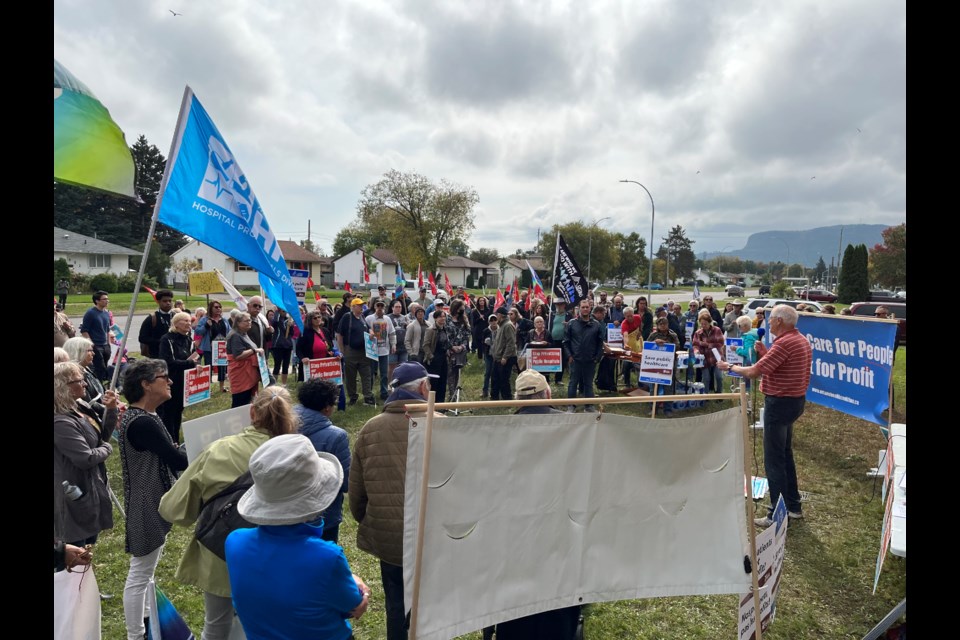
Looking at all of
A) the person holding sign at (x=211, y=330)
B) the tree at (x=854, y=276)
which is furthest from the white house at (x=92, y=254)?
the tree at (x=854, y=276)

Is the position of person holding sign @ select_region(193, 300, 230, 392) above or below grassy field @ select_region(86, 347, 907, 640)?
above

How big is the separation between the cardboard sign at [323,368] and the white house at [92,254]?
51332 mm

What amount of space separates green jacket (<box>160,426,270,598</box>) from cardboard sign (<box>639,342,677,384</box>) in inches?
313

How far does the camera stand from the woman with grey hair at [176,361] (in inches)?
294

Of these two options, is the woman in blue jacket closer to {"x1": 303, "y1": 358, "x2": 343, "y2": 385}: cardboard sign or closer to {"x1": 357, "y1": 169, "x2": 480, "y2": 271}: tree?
{"x1": 303, "y1": 358, "x2": 343, "y2": 385}: cardboard sign

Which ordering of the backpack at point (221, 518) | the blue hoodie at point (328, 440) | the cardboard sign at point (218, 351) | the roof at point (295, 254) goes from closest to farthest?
1. the backpack at point (221, 518)
2. the blue hoodie at point (328, 440)
3. the cardboard sign at point (218, 351)
4. the roof at point (295, 254)

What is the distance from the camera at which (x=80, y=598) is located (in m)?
2.64

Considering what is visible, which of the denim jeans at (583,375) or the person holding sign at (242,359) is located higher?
the person holding sign at (242,359)

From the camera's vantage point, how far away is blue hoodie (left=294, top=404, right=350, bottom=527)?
378cm

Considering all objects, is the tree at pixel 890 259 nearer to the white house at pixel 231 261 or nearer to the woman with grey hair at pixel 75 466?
the white house at pixel 231 261

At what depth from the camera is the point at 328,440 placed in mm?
3805

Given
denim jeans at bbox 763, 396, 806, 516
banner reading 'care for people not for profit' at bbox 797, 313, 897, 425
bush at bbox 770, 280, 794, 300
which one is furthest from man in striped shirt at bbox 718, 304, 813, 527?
bush at bbox 770, 280, 794, 300

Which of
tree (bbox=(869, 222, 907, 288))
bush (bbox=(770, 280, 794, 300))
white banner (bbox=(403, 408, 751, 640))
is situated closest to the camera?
white banner (bbox=(403, 408, 751, 640))

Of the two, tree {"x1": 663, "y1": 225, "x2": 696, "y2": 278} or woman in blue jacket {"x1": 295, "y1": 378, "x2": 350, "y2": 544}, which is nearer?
woman in blue jacket {"x1": 295, "y1": 378, "x2": 350, "y2": 544}
